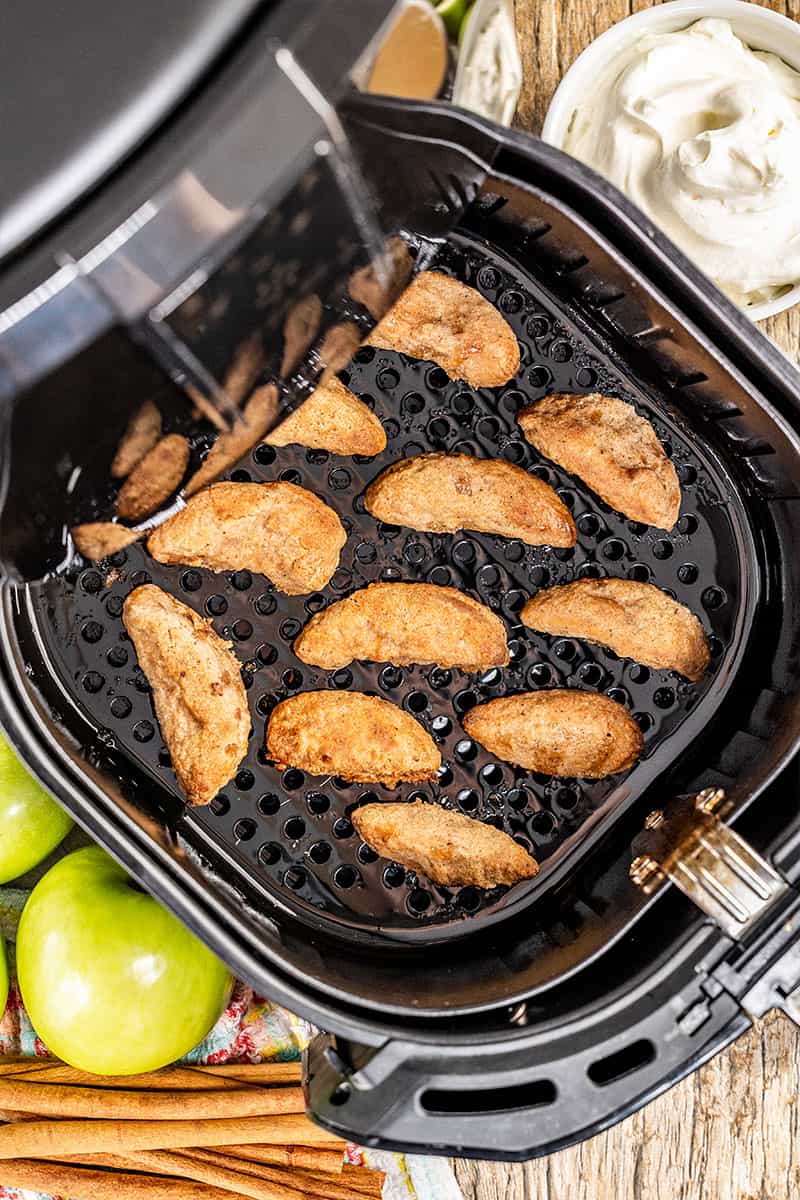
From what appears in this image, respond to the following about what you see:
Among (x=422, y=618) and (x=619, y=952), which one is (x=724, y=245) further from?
(x=619, y=952)

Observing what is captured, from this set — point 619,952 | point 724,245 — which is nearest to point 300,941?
point 619,952

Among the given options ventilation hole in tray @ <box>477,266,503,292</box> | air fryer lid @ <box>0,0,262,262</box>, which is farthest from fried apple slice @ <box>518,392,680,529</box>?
air fryer lid @ <box>0,0,262,262</box>

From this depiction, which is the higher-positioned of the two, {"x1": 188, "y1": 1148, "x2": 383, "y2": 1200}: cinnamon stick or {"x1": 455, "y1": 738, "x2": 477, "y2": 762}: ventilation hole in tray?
{"x1": 455, "y1": 738, "x2": 477, "y2": 762}: ventilation hole in tray

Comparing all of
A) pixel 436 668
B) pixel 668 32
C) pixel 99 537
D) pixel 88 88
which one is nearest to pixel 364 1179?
pixel 436 668

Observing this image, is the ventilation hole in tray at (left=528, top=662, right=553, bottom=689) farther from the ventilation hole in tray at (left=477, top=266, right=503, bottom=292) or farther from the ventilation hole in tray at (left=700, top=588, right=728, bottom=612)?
the ventilation hole in tray at (left=477, top=266, right=503, bottom=292)

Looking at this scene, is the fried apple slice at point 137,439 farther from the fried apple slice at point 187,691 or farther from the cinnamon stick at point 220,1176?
the cinnamon stick at point 220,1176

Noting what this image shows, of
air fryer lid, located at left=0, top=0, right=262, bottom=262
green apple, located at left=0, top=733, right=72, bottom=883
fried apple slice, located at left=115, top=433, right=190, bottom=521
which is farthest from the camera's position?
green apple, located at left=0, top=733, right=72, bottom=883
